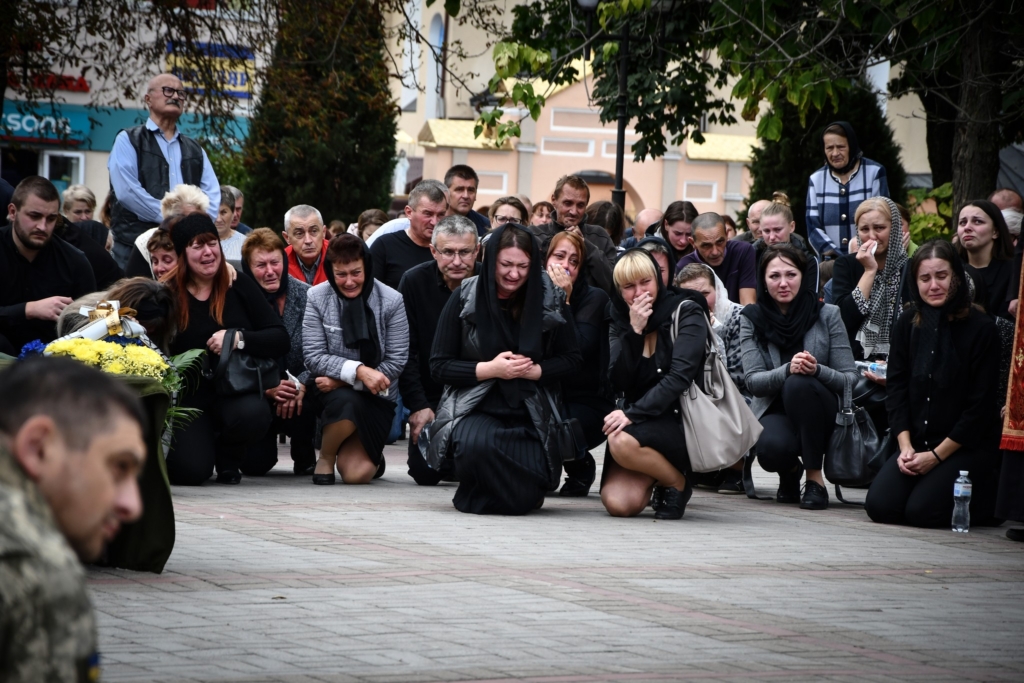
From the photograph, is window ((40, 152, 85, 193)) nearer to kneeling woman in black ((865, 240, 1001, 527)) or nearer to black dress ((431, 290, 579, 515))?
black dress ((431, 290, 579, 515))

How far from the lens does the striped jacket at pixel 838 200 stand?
13820 mm

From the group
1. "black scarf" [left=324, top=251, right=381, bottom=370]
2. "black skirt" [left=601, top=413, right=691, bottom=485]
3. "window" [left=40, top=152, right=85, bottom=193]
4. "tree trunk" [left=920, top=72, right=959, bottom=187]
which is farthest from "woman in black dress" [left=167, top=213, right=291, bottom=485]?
"window" [left=40, top=152, right=85, bottom=193]

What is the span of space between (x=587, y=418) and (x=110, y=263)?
377 cm

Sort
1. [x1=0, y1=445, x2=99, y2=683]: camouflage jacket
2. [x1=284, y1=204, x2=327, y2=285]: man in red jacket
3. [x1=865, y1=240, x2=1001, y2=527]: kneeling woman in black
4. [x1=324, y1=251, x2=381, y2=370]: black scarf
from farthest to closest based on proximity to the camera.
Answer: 1. [x1=284, y1=204, x2=327, y2=285]: man in red jacket
2. [x1=324, y1=251, x2=381, y2=370]: black scarf
3. [x1=865, y1=240, x2=1001, y2=527]: kneeling woman in black
4. [x1=0, y1=445, x2=99, y2=683]: camouflage jacket

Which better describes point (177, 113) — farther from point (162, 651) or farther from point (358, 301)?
point (162, 651)

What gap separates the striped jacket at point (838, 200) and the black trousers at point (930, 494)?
4.40 meters

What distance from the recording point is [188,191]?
1161 cm

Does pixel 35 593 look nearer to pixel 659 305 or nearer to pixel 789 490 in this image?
pixel 659 305

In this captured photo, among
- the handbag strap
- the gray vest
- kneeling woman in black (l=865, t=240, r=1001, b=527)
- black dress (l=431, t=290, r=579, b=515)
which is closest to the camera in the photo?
black dress (l=431, t=290, r=579, b=515)

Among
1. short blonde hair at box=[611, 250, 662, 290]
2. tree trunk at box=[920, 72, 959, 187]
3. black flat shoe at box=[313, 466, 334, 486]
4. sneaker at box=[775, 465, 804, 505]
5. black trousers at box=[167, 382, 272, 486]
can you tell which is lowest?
black flat shoe at box=[313, 466, 334, 486]

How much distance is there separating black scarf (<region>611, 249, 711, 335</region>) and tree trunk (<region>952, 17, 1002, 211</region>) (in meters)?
5.62

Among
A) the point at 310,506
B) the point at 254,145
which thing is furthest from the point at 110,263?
the point at 254,145

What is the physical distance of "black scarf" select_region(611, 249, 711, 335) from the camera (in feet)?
31.9

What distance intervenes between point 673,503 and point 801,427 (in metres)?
1.26
